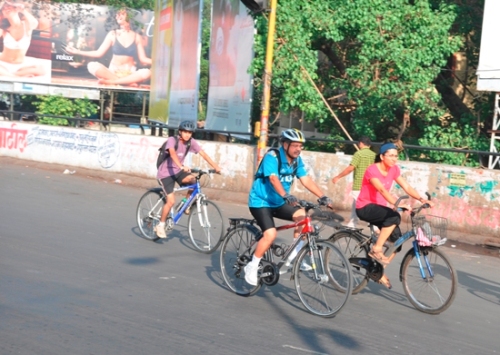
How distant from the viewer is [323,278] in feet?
24.0

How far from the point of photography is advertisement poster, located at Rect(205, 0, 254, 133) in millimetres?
19359

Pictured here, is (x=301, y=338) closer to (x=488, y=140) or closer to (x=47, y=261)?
(x=47, y=261)

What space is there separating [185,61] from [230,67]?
13.4 ft

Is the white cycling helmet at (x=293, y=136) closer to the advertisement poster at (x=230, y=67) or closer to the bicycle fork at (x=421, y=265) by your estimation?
the bicycle fork at (x=421, y=265)

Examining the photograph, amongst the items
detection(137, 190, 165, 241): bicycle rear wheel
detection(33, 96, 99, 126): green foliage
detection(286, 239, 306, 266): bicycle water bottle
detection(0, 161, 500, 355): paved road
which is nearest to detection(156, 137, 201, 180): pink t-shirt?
detection(137, 190, 165, 241): bicycle rear wheel

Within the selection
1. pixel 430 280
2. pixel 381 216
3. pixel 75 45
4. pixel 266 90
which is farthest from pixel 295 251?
pixel 75 45

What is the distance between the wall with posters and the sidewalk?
0.10 meters

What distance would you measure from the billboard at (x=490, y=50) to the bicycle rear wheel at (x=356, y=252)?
866cm

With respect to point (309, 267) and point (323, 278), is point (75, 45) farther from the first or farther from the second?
point (323, 278)

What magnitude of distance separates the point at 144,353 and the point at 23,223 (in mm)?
6842

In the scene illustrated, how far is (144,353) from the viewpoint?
586 cm

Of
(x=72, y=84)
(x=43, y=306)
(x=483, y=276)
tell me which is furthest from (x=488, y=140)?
(x=72, y=84)

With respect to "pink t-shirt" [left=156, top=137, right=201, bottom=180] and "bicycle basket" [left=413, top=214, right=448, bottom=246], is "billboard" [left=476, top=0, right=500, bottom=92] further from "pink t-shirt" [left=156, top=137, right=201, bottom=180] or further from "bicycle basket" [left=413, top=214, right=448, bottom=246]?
"bicycle basket" [left=413, top=214, right=448, bottom=246]

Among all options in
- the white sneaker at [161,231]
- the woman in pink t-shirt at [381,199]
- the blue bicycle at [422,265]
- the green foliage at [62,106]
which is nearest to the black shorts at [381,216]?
the woman in pink t-shirt at [381,199]
